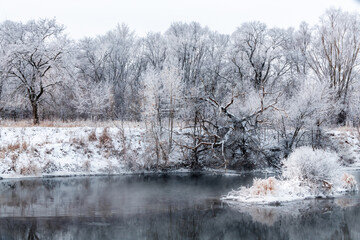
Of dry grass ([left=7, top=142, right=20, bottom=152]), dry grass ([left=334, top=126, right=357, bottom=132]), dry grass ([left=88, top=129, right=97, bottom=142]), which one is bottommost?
dry grass ([left=7, top=142, right=20, bottom=152])

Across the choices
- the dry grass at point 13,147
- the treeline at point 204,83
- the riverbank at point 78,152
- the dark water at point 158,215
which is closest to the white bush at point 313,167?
the dark water at point 158,215

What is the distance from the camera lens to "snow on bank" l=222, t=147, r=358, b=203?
17844 mm

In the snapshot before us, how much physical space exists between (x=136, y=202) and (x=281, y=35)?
32551mm

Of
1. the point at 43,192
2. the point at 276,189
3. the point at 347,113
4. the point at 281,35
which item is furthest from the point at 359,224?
the point at 281,35

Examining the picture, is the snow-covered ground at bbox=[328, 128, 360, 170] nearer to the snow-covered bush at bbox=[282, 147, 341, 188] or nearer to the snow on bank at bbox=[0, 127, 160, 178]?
the snow-covered bush at bbox=[282, 147, 341, 188]

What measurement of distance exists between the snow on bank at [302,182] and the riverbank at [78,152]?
984 centimetres

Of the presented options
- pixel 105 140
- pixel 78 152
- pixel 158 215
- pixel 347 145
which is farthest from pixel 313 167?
pixel 347 145

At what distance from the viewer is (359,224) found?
45.7 feet

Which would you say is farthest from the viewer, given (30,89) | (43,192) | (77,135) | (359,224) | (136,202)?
(30,89)

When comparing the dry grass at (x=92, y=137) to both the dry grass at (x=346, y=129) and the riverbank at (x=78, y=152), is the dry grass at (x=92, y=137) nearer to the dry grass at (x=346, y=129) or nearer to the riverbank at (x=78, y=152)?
the riverbank at (x=78, y=152)

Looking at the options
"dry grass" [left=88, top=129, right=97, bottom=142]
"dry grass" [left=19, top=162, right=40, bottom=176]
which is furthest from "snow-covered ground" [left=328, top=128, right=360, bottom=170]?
"dry grass" [left=19, top=162, right=40, bottom=176]

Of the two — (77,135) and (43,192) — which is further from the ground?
(77,135)

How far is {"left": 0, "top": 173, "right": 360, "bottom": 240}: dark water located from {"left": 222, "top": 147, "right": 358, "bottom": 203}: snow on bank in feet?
2.70

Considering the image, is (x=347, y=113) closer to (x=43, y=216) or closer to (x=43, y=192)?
(x=43, y=192)
